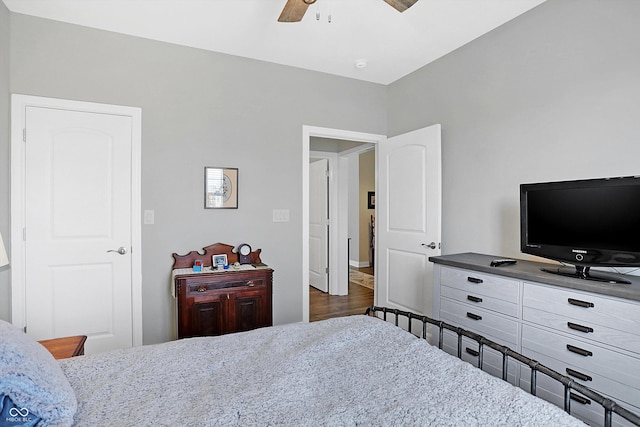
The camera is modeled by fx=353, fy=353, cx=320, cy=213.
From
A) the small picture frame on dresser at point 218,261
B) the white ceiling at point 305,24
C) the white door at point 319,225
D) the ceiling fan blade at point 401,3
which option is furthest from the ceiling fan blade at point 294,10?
the white door at point 319,225

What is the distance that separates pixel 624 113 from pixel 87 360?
2.93 m

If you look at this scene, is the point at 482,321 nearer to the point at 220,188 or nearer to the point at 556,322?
the point at 556,322

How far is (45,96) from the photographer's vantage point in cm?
261

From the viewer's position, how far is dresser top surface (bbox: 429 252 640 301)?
163 cm

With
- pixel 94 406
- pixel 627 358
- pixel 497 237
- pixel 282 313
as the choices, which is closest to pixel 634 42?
pixel 497 237

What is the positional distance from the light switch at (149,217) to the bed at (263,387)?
1.68 meters

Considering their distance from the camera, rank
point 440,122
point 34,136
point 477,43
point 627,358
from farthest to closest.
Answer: point 440,122, point 477,43, point 34,136, point 627,358

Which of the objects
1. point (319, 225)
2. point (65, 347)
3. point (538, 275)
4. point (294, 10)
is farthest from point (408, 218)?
point (65, 347)

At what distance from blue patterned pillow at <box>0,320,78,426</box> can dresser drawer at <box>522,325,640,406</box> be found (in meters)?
2.12

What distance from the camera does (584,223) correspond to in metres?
1.97

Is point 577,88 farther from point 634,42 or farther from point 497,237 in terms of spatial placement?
point 497,237

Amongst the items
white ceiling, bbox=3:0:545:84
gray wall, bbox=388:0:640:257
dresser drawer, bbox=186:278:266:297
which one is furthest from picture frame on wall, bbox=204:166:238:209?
gray wall, bbox=388:0:640:257

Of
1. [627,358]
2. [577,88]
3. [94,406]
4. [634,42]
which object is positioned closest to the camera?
[94,406]

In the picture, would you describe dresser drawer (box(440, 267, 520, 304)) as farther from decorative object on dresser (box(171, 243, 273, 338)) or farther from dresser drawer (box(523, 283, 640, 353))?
decorative object on dresser (box(171, 243, 273, 338))
